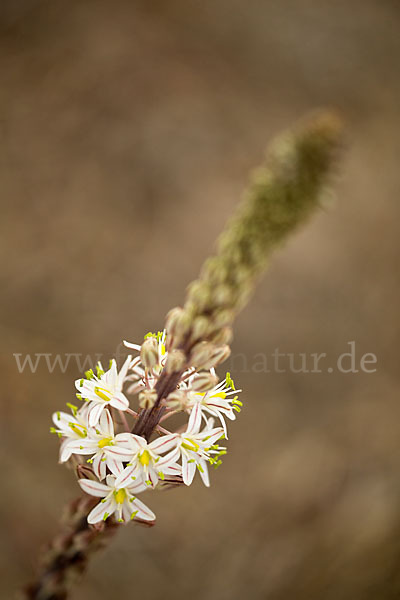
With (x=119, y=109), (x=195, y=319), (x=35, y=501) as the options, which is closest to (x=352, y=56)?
(x=119, y=109)

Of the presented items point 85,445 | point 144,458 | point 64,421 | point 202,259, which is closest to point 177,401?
point 144,458

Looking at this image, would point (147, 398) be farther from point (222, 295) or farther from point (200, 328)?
point (222, 295)

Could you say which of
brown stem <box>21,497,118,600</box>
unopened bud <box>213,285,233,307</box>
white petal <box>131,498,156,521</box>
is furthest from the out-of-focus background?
unopened bud <box>213,285,233,307</box>

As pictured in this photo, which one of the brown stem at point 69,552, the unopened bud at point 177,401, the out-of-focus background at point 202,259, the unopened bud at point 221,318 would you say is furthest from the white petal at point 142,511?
the out-of-focus background at point 202,259

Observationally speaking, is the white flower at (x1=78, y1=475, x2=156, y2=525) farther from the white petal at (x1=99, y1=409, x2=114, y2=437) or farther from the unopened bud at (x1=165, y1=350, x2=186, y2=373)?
the unopened bud at (x1=165, y1=350, x2=186, y2=373)

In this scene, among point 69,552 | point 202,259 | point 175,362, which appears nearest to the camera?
point 175,362

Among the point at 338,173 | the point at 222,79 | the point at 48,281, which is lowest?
the point at 338,173

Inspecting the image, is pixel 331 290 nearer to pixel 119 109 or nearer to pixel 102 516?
pixel 119 109
